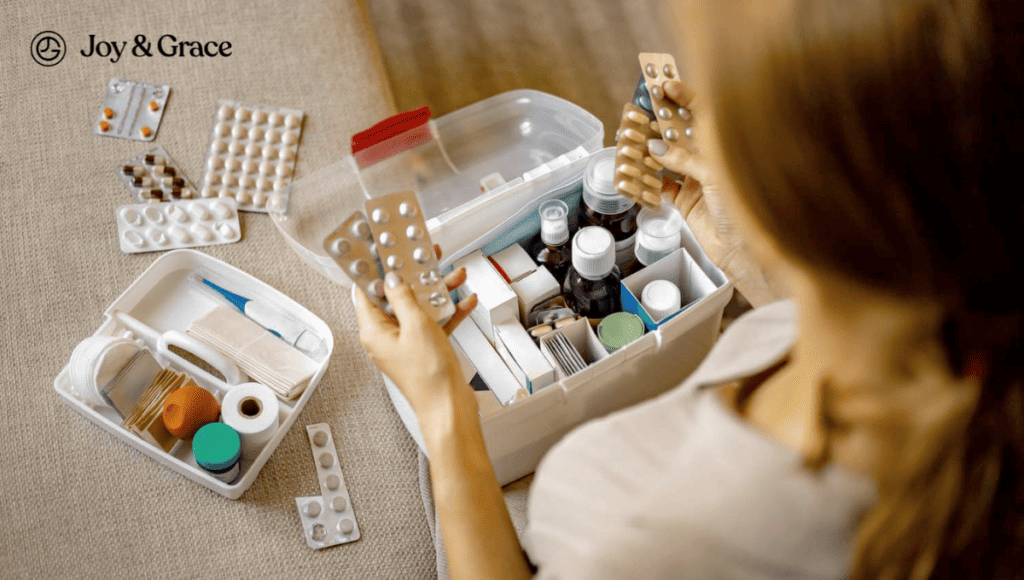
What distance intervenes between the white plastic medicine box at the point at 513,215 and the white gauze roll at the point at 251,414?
0.41ft

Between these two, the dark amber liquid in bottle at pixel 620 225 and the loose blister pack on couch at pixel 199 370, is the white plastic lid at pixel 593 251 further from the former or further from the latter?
the loose blister pack on couch at pixel 199 370

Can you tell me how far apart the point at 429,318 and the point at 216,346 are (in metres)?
0.28

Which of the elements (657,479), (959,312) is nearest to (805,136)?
(959,312)

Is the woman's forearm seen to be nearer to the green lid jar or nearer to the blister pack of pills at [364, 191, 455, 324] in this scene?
the blister pack of pills at [364, 191, 455, 324]

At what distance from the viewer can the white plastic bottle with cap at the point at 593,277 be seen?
76cm

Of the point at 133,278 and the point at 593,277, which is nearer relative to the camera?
the point at 593,277

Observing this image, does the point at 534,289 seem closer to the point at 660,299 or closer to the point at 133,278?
the point at 660,299

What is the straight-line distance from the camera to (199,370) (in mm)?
805

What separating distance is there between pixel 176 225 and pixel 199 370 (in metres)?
0.23

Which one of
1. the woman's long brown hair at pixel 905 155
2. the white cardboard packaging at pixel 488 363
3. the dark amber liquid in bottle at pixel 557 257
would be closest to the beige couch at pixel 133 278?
the white cardboard packaging at pixel 488 363

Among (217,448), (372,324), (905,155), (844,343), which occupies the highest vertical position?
(905,155)

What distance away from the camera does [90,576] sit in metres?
0.73

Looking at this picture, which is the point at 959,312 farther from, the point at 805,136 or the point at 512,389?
the point at 512,389

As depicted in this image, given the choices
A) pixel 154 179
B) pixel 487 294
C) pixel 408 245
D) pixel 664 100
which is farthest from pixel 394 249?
pixel 154 179
